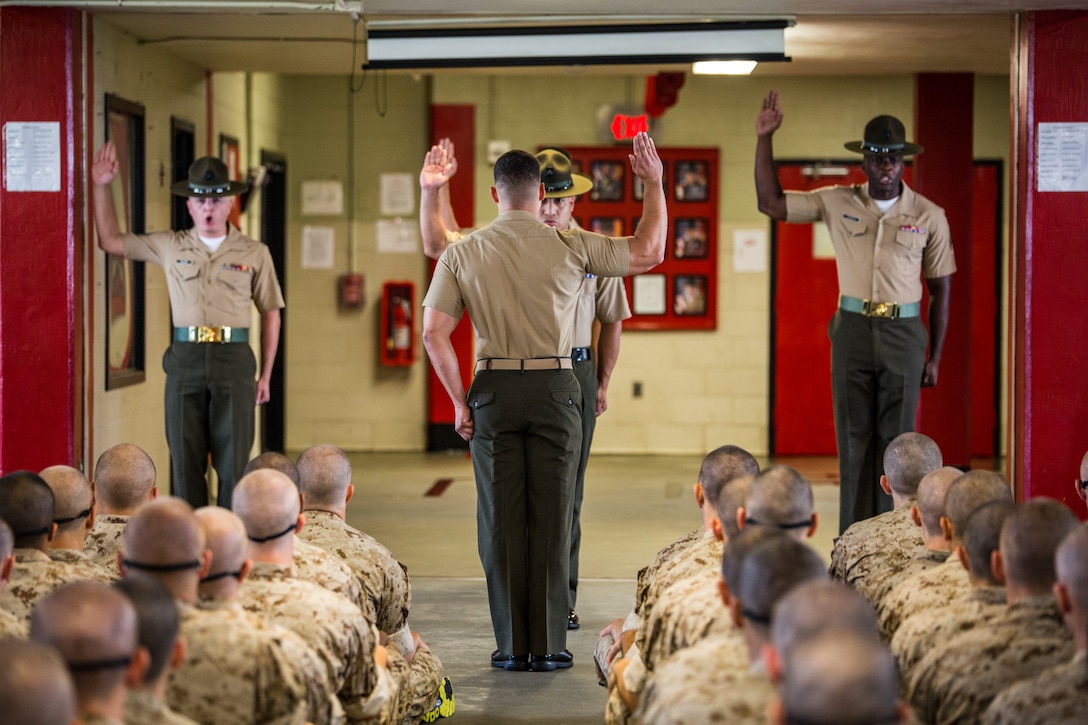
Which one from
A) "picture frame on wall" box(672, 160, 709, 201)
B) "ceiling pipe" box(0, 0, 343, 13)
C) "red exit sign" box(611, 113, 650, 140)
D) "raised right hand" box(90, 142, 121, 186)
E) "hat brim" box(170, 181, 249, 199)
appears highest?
"ceiling pipe" box(0, 0, 343, 13)

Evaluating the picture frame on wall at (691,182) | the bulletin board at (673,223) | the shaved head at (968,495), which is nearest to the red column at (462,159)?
the bulletin board at (673,223)

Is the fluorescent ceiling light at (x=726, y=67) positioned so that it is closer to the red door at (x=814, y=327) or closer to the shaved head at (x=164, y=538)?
the red door at (x=814, y=327)

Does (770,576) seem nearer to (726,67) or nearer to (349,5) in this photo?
(349,5)

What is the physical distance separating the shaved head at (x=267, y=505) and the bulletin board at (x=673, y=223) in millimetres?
6839

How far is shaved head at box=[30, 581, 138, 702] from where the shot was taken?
2.12m

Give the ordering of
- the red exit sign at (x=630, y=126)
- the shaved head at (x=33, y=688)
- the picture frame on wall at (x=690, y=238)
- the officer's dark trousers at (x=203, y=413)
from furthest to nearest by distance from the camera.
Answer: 1. the picture frame on wall at (x=690, y=238)
2. the officer's dark trousers at (x=203, y=413)
3. the red exit sign at (x=630, y=126)
4. the shaved head at (x=33, y=688)

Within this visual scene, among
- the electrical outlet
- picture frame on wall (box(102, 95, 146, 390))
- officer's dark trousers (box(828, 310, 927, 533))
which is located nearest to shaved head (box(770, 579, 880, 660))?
officer's dark trousers (box(828, 310, 927, 533))

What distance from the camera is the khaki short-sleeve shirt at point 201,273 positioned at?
19.6 ft

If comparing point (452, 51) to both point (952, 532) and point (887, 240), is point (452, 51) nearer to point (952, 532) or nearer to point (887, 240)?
point (887, 240)

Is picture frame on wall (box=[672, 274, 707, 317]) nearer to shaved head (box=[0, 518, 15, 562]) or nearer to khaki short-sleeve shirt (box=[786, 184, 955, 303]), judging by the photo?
khaki short-sleeve shirt (box=[786, 184, 955, 303])

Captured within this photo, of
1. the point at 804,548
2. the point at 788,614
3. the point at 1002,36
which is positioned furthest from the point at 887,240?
the point at 788,614

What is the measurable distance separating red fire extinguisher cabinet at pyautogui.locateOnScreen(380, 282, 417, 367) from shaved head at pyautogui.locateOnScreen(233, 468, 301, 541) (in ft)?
22.4

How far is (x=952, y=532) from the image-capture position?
11.4ft

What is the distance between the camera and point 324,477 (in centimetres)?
391
